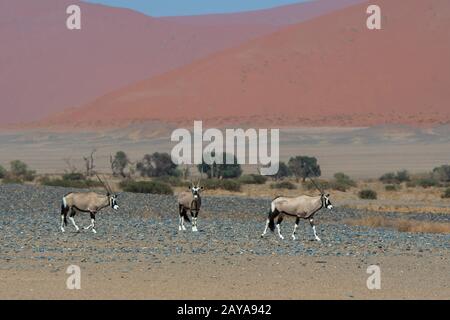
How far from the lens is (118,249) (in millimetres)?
18828

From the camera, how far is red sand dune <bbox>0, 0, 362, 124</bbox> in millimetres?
150750

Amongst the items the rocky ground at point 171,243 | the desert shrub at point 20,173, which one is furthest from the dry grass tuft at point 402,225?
the desert shrub at point 20,173

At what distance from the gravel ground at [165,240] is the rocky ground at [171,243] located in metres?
0.02

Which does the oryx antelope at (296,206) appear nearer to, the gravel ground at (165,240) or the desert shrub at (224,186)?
the gravel ground at (165,240)

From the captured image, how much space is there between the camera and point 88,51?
166 meters

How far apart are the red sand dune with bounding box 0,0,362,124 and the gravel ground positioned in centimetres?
11890

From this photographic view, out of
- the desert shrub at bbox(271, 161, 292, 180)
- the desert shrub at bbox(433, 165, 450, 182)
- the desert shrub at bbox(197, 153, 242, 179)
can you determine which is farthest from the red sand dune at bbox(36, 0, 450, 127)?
the desert shrub at bbox(197, 153, 242, 179)

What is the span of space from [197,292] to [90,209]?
309 inches

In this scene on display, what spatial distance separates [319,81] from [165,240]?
98.3 meters

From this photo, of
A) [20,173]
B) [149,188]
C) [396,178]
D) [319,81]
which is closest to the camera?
[149,188]

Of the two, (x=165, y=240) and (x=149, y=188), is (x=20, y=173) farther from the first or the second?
(x=165, y=240)

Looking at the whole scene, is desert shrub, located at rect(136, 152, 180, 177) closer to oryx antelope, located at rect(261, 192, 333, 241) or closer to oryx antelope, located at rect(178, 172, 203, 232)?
oryx antelope, located at rect(178, 172, 203, 232)

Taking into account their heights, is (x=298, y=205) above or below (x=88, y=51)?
below

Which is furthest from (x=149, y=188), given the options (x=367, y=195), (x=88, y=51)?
(x=88, y=51)
